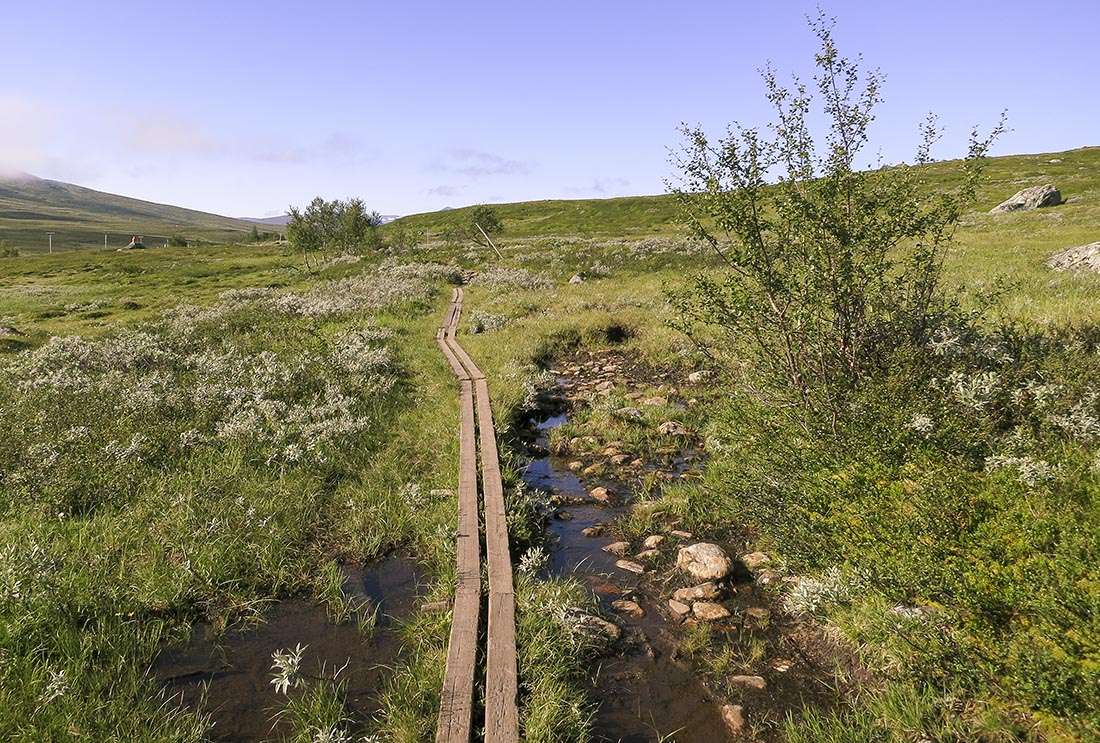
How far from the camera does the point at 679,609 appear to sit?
580cm

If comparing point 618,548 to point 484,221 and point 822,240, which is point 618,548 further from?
point 484,221

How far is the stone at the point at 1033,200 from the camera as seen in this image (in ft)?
179

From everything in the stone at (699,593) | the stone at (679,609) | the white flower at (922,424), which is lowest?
the stone at (679,609)

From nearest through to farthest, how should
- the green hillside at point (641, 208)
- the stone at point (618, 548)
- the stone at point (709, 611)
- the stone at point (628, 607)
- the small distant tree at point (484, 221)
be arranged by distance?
the stone at point (709, 611)
the stone at point (628, 607)
the stone at point (618, 548)
the green hillside at point (641, 208)
the small distant tree at point (484, 221)

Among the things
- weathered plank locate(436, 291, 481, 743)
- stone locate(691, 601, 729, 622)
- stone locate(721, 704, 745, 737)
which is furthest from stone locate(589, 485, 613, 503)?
stone locate(721, 704, 745, 737)

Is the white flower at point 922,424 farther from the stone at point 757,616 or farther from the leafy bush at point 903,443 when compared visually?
the stone at point 757,616

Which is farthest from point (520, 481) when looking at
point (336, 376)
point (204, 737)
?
point (336, 376)

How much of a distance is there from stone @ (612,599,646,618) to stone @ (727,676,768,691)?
1.14 metres

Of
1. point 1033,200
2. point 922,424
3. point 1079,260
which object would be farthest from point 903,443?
point 1033,200

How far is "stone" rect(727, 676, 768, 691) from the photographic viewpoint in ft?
15.7

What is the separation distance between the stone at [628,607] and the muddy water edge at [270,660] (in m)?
2.18

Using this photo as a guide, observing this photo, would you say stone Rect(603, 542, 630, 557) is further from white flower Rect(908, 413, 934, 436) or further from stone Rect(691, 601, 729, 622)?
white flower Rect(908, 413, 934, 436)

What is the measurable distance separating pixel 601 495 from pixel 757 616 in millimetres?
3209

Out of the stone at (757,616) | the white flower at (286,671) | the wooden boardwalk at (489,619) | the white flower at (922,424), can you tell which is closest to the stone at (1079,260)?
the white flower at (922,424)
